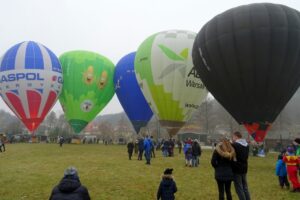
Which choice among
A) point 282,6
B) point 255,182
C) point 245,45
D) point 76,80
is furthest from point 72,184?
point 76,80

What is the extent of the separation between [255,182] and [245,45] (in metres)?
7.73

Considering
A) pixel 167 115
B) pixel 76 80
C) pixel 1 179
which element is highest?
pixel 76 80

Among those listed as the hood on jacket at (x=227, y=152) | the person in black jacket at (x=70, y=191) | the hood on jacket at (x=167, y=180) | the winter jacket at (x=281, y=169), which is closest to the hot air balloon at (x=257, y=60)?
the winter jacket at (x=281, y=169)

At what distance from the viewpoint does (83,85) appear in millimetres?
36844

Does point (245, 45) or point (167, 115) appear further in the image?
point (167, 115)

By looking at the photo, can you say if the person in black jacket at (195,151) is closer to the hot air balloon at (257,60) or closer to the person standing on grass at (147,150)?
the person standing on grass at (147,150)

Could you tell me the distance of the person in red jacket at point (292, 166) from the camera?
11531 mm

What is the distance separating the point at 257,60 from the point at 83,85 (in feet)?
74.8

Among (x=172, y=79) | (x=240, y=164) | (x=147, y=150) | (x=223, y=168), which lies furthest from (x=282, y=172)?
(x=172, y=79)

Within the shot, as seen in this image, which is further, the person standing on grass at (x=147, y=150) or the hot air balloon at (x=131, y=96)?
the hot air balloon at (x=131, y=96)

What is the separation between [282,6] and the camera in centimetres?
1897

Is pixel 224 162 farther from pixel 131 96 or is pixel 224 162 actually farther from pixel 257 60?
pixel 131 96

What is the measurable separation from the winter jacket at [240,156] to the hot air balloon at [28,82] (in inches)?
1072

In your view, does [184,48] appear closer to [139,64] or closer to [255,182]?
[139,64]
